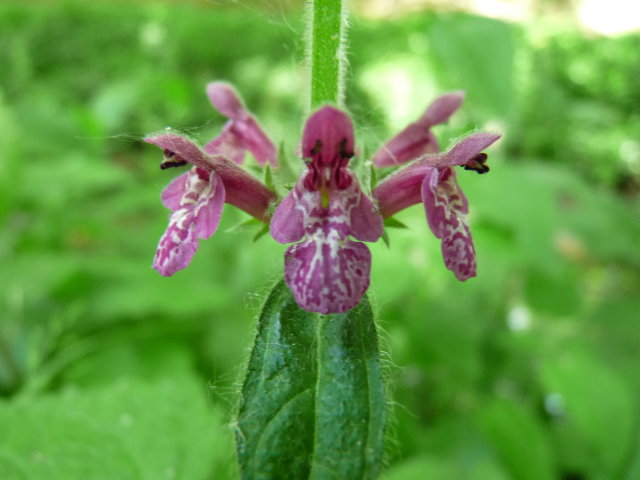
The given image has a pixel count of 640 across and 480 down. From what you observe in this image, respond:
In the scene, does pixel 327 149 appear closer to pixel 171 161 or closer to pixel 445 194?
pixel 445 194

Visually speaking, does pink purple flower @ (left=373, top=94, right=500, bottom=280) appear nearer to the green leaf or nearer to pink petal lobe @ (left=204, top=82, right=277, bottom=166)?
the green leaf

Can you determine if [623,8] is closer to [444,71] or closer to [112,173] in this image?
[444,71]

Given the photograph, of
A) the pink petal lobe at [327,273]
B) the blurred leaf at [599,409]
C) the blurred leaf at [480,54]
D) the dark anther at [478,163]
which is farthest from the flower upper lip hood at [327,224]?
the blurred leaf at [480,54]

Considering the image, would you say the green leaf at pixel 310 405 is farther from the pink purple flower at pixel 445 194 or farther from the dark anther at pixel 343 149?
the dark anther at pixel 343 149

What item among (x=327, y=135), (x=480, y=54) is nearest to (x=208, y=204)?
(x=327, y=135)

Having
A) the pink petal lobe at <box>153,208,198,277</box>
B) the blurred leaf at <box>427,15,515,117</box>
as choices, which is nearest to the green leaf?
the pink petal lobe at <box>153,208,198,277</box>

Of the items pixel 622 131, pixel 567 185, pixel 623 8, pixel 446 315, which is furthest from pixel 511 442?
pixel 623 8
